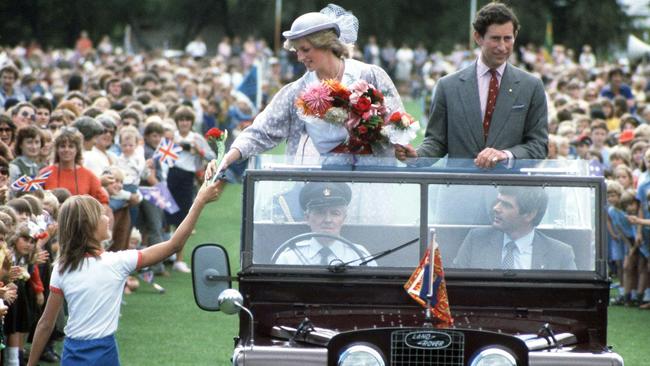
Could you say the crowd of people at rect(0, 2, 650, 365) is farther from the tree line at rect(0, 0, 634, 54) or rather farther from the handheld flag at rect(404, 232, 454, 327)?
the tree line at rect(0, 0, 634, 54)

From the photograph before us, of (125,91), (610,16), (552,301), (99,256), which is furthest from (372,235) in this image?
(610,16)

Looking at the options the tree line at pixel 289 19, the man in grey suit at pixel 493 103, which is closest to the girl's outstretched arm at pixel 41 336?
the man in grey suit at pixel 493 103

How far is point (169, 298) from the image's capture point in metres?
15.1

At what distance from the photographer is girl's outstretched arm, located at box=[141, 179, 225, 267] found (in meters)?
7.00

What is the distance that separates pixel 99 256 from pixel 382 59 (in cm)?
5502

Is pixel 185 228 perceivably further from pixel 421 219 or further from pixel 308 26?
pixel 308 26

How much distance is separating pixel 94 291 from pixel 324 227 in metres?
1.20

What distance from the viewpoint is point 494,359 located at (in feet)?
20.1

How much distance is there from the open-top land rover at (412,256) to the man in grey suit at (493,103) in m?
0.93

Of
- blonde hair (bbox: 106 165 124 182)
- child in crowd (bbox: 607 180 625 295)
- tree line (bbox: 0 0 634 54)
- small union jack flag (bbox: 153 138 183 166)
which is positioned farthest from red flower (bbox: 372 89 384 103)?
tree line (bbox: 0 0 634 54)

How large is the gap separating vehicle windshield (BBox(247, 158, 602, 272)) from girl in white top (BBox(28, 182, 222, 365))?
56 cm

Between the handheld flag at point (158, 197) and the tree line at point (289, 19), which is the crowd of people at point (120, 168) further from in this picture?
the tree line at point (289, 19)

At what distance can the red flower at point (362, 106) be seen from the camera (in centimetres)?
760

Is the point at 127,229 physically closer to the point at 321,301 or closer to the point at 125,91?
the point at 125,91
